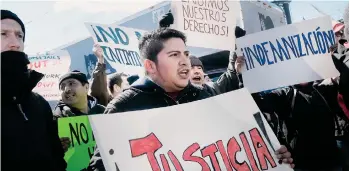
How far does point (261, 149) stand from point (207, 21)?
4.98ft

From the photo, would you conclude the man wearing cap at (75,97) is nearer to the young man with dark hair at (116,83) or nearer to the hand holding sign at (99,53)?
the hand holding sign at (99,53)

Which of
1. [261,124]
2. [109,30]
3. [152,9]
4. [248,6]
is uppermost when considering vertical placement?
[152,9]

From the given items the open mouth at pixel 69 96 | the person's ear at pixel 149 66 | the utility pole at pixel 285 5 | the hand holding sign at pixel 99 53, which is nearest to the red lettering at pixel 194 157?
the person's ear at pixel 149 66

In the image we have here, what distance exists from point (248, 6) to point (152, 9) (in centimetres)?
213

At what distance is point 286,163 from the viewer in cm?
188

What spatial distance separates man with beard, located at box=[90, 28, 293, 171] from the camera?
2094 millimetres

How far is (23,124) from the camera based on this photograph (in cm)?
163

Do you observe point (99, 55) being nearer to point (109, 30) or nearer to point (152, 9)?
point (109, 30)

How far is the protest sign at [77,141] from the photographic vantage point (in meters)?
2.71

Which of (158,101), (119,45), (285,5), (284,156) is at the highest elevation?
(285,5)

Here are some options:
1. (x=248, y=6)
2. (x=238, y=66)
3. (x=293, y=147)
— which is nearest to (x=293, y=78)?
(x=238, y=66)

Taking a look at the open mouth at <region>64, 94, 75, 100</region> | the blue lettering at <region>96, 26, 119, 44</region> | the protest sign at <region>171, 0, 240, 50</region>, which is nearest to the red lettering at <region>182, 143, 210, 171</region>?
the protest sign at <region>171, 0, 240, 50</region>

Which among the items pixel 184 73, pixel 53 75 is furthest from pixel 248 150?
pixel 53 75

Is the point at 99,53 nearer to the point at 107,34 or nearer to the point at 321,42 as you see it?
the point at 107,34
